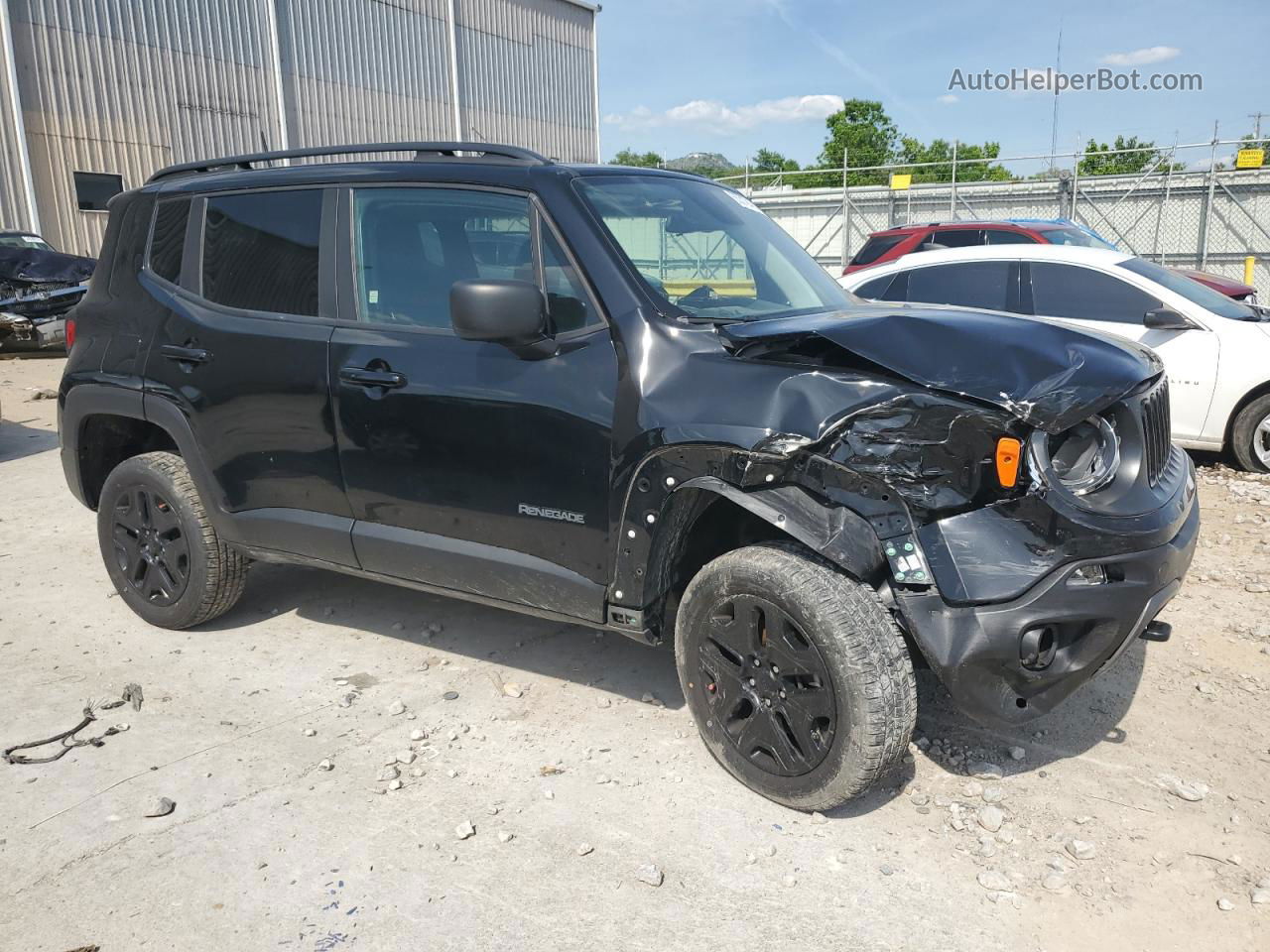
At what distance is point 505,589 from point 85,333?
2.59m

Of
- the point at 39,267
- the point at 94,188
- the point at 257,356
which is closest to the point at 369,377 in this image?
the point at 257,356

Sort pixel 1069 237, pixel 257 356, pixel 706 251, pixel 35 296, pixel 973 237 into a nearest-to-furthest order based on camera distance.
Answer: pixel 706 251, pixel 257 356, pixel 1069 237, pixel 973 237, pixel 35 296

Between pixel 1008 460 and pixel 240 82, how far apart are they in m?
21.6

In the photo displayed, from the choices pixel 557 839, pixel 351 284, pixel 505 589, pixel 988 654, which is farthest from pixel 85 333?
pixel 988 654

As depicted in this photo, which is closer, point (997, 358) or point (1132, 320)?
point (997, 358)

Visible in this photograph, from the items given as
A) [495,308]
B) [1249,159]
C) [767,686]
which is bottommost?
[767,686]

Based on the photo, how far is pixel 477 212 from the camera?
3.53m

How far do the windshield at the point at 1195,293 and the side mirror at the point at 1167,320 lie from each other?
0.26 meters

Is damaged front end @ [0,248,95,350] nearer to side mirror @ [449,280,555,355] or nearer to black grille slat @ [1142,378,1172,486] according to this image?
side mirror @ [449,280,555,355]

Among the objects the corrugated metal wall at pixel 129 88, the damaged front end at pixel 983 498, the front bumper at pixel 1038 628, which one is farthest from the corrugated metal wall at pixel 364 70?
the front bumper at pixel 1038 628

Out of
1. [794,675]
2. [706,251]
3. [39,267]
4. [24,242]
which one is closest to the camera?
[794,675]

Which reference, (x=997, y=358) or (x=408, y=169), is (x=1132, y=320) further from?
Result: (x=408, y=169)

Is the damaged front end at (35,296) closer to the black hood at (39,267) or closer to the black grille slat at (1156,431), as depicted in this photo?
the black hood at (39,267)

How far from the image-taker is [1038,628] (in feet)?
8.70
